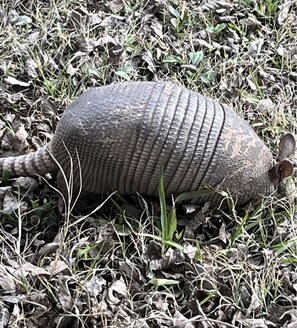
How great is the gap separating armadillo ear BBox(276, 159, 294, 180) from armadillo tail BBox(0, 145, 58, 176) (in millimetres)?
1317

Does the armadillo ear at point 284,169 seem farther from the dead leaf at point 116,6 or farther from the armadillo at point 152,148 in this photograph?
the dead leaf at point 116,6

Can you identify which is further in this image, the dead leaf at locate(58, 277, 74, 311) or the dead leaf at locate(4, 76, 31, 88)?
the dead leaf at locate(4, 76, 31, 88)

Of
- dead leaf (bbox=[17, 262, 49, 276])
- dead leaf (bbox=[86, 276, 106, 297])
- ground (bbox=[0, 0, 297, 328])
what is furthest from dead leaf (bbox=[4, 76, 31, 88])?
dead leaf (bbox=[86, 276, 106, 297])

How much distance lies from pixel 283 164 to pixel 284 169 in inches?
1.6

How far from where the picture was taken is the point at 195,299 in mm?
3264

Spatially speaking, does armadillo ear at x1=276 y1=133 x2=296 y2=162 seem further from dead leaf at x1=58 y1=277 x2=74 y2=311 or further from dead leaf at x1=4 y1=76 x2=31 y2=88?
dead leaf at x1=4 y1=76 x2=31 y2=88

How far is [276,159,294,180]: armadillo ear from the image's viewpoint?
3.63 meters

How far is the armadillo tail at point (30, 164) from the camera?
3.64 meters

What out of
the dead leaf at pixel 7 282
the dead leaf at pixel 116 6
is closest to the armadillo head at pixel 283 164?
the dead leaf at pixel 7 282

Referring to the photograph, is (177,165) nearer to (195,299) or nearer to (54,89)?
(195,299)

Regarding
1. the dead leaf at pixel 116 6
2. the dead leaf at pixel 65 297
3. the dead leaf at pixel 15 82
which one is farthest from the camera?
the dead leaf at pixel 116 6

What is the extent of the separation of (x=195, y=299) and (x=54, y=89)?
1845mm

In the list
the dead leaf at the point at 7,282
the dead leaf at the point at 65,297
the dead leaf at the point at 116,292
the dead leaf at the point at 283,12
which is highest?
the dead leaf at the point at 283,12

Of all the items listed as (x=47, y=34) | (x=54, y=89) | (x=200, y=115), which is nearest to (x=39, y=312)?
(x=200, y=115)
